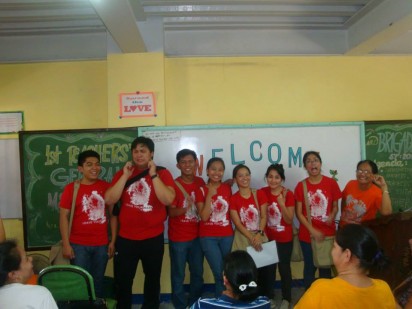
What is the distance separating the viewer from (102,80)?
3.56 meters

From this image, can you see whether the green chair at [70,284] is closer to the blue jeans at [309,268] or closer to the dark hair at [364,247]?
the dark hair at [364,247]

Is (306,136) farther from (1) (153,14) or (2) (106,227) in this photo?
(2) (106,227)

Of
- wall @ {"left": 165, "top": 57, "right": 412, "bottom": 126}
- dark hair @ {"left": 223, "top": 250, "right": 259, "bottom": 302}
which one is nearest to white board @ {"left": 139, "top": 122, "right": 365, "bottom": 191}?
wall @ {"left": 165, "top": 57, "right": 412, "bottom": 126}

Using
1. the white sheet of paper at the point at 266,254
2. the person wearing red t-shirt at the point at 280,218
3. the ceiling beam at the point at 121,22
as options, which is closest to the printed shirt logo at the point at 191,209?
the white sheet of paper at the point at 266,254

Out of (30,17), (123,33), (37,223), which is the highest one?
(30,17)

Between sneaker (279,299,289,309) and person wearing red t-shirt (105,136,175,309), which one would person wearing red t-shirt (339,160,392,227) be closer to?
sneaker (279,299,289,309)

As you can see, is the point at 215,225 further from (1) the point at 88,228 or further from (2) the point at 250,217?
(1) the point at 88,228

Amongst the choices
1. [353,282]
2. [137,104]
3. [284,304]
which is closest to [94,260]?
[137,104]

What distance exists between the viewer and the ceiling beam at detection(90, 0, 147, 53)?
7.52 feet

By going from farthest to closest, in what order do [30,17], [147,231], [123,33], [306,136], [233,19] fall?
[306,136]
[233,19]
[30,17]
[123,33]
[147,231]

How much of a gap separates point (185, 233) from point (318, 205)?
1.12 m

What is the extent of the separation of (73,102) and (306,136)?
2339 mm

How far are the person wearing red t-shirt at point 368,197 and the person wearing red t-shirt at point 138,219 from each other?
151 centimetres

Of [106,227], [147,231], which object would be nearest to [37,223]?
[106,227]
